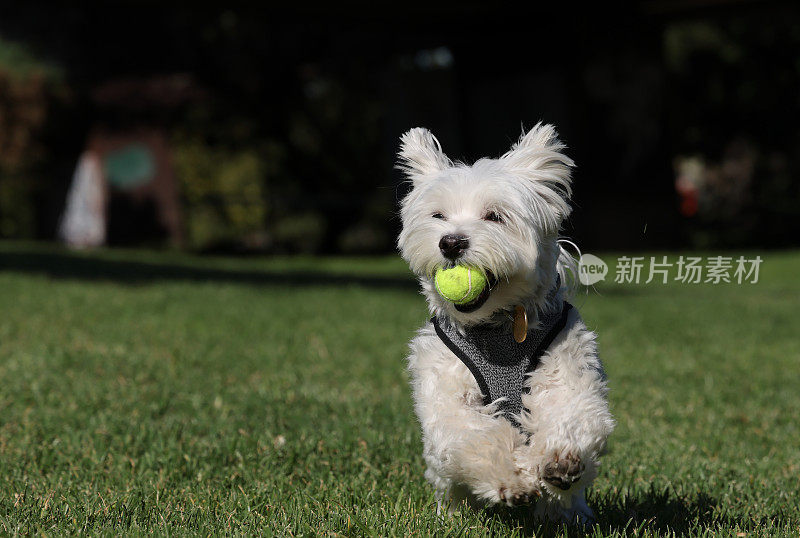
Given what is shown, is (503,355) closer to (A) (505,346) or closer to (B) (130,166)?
(A) (505,346)

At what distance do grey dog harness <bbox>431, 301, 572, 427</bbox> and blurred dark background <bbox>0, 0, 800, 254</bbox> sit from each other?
1613 centimetres

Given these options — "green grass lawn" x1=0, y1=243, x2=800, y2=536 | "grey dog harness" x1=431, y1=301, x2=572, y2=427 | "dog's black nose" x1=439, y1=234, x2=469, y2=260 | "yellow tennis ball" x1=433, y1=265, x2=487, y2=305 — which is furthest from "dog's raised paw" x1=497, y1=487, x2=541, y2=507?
"dog's black nose" x1=439, y1=234, x2=469, y2=260

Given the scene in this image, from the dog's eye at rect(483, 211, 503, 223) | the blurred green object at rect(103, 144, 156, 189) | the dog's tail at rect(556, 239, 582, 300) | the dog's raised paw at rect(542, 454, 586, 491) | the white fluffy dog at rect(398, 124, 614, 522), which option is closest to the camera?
the dog's raised paw at rect(542, 454, 586, 491)

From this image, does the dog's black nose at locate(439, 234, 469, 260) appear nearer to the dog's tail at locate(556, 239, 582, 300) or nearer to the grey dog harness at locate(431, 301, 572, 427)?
the grey dog harness at locate(431, 301, 572, 427)

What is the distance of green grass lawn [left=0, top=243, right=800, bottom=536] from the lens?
147 inches

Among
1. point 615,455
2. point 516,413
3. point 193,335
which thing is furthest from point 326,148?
point 516,413

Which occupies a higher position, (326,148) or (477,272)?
(326,148)

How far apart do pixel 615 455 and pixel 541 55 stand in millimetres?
18271

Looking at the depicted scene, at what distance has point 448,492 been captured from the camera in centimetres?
360

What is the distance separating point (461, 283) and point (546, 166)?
678 millimetres

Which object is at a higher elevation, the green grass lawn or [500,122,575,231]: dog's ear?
[500,122,575,231]: dog's ear

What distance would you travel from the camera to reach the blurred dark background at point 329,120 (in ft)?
70.2

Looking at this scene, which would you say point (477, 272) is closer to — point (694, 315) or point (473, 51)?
point (694, 315)

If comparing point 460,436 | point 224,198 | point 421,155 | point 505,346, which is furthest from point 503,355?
point 224,198
